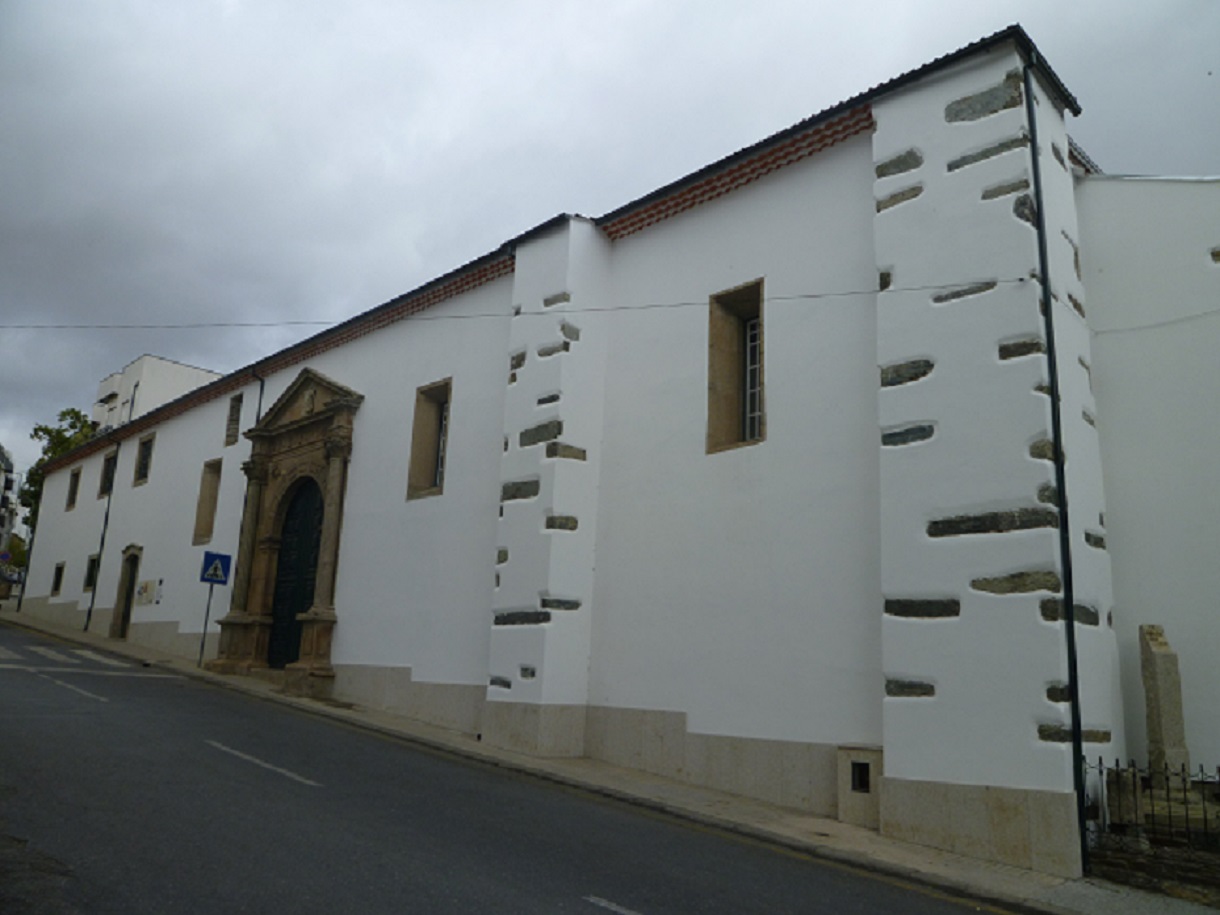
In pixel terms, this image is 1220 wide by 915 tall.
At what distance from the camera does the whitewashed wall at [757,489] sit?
352 inches

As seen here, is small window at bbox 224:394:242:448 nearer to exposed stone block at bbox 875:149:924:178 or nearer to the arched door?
the arched door

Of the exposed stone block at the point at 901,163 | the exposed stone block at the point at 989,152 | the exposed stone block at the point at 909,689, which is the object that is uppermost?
the exposed stone block at the point at 901,163

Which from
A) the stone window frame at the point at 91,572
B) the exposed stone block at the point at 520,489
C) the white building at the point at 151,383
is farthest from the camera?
→ the white building at the point at 151,383

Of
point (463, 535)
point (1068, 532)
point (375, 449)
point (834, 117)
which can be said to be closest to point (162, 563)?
point (375, 449)

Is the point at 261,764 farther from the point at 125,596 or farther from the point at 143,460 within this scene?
the point at 143,460

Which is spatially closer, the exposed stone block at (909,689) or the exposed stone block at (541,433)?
the exposed stone block at (909,689)

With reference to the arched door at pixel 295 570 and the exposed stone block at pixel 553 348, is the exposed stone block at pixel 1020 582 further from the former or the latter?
the arched door at pixel 295 570

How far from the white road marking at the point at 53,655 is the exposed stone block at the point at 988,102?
15.9 meters

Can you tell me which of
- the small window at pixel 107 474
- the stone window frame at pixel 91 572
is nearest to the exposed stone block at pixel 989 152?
the small window at pixel 107 474

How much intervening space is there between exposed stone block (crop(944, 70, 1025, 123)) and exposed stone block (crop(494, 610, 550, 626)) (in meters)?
6.43

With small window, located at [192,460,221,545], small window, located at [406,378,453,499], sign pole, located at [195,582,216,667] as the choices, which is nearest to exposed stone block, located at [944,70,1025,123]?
small window, located at [406,378,453,499]

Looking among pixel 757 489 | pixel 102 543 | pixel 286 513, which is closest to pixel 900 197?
pixel 757 489

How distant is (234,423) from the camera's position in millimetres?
19797

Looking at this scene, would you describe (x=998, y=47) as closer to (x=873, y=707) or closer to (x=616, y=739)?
(x=873, y=707)
